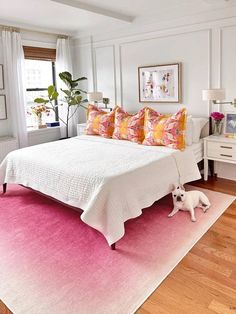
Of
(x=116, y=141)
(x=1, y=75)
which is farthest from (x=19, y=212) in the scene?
(x=1, y=75)

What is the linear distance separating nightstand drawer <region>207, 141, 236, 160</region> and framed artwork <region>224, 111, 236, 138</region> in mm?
280

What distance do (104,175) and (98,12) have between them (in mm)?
2627

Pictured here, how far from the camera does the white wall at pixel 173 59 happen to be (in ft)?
12.7

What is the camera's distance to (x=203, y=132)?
4.20 metres

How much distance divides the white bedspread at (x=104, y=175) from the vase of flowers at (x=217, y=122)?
72 cm

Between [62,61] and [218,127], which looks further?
[62,61]

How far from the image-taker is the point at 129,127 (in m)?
4.09

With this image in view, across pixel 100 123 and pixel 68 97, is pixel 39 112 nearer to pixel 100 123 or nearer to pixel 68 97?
pixel 68 97

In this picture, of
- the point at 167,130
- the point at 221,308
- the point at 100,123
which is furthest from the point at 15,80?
the point at 221,308

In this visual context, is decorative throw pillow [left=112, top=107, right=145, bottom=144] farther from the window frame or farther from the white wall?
the window frame

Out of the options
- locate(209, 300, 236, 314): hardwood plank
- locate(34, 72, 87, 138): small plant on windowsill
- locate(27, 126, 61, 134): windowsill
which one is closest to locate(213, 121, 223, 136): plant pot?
locate(34, 72, 87, 138): small plant on windowsill

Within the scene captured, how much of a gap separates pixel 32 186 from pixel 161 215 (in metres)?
1.52

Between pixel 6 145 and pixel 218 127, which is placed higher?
pixel 218 127

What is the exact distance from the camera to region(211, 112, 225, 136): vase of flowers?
3.92 metres
